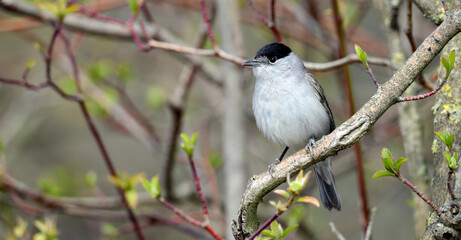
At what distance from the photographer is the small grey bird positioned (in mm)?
3893

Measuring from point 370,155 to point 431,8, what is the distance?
347cm

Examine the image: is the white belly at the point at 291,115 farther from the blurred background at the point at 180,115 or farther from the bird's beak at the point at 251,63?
the blurred background at the point at 180,115

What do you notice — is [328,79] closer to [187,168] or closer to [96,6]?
[187,168]

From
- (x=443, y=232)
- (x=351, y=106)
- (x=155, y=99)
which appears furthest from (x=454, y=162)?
(x=155, y=99)

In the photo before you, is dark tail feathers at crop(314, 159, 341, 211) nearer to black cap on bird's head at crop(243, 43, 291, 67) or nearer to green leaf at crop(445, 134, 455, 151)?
black cap on bird's head at crop(243, 43, 291, 67)

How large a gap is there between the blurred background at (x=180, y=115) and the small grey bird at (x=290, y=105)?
1.03ft

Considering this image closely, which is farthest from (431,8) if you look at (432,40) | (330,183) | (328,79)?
(328,79)

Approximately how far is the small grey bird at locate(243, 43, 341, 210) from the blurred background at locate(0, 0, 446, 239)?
12.3 inches

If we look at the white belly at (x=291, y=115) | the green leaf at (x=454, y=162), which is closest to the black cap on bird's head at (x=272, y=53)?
the white belly at (x=291, y=115)

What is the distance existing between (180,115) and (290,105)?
1.03 metres

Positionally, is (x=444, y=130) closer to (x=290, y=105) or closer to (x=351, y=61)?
(x=351, y=61)

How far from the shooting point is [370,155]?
609 cm

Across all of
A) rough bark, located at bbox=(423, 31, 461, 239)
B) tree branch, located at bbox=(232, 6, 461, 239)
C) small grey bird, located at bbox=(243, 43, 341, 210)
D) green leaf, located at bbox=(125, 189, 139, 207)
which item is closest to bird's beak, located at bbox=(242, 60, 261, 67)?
small grey bird, located at bbox=(243, 43, 341, 210)

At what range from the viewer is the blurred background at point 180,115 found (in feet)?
16.2
